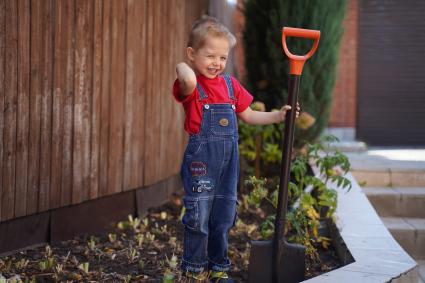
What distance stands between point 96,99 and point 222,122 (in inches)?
65.2

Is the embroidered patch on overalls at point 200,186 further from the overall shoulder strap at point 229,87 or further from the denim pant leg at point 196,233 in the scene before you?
the overall shoulder strap at point 229,87

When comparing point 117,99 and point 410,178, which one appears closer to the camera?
point 117,99

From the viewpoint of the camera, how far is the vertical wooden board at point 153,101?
5594 mm

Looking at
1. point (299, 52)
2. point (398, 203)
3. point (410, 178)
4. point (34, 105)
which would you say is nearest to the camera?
point (34, 105)

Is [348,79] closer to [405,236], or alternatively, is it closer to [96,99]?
[405,236]

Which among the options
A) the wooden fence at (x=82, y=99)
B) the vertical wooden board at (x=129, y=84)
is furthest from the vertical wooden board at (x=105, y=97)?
the vertical wooden board at (x=129, y=84)

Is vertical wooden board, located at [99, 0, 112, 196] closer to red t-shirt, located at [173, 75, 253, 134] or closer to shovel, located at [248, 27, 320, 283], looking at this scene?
red t-shirt, located at [173, 75, 253, 134]

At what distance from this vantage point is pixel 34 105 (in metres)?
3.93

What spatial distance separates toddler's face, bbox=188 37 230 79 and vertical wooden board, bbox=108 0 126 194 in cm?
175

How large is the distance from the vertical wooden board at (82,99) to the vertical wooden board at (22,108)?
55cm

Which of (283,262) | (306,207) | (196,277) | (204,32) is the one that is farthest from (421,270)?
(204,32)

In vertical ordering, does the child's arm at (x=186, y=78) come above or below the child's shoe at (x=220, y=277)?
above

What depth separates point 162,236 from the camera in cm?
473

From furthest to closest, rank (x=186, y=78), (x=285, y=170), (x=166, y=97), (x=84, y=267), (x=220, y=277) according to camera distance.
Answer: (x=166, y=97) < (x=84, y=267) < (x=220, y=277) < (x=285, y=170) < (x=186, y=78)
